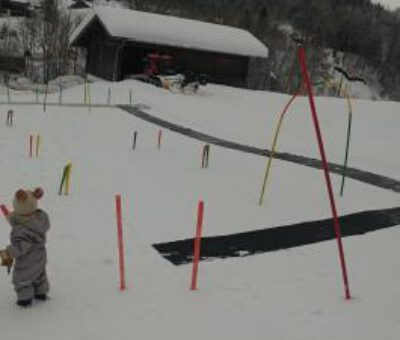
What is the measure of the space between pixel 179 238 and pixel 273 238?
58.1 inches

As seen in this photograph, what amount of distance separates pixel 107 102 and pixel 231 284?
18269 millimetres

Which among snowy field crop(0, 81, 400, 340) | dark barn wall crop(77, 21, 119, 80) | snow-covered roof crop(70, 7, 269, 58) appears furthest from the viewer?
dark barn wall crop(77, 21, 119, 80)

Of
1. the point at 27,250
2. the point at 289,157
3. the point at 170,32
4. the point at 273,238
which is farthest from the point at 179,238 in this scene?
the point at 170,32

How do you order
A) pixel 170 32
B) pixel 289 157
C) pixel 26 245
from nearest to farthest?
pixel 26 245 → pixel 289 157 → pixel 170 32

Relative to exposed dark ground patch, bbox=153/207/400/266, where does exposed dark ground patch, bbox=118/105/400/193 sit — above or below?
below

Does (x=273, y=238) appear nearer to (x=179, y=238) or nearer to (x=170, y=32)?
(x=179, y=238)

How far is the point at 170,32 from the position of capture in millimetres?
31625

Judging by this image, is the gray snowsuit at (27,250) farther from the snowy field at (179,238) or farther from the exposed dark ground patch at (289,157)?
the exposed dark ground patch at (289,157)

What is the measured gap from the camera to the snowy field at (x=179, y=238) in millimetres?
5289

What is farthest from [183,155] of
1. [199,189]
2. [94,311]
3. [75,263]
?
[94,311]

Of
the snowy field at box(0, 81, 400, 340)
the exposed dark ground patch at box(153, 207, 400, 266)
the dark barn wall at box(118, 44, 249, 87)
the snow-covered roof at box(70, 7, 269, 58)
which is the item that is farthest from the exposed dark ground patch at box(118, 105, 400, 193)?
the dark barn wall at box(118, 44, 249, 87)

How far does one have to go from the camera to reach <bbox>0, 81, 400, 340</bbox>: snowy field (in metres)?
5.29

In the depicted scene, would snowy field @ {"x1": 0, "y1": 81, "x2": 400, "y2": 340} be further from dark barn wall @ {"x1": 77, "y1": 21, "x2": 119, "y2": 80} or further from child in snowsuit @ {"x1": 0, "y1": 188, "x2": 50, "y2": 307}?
dark barn wall @ {"x1": 77, "y1": 21, "x2": 119, "y2": 80}

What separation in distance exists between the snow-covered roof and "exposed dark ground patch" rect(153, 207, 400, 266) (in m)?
22.4
